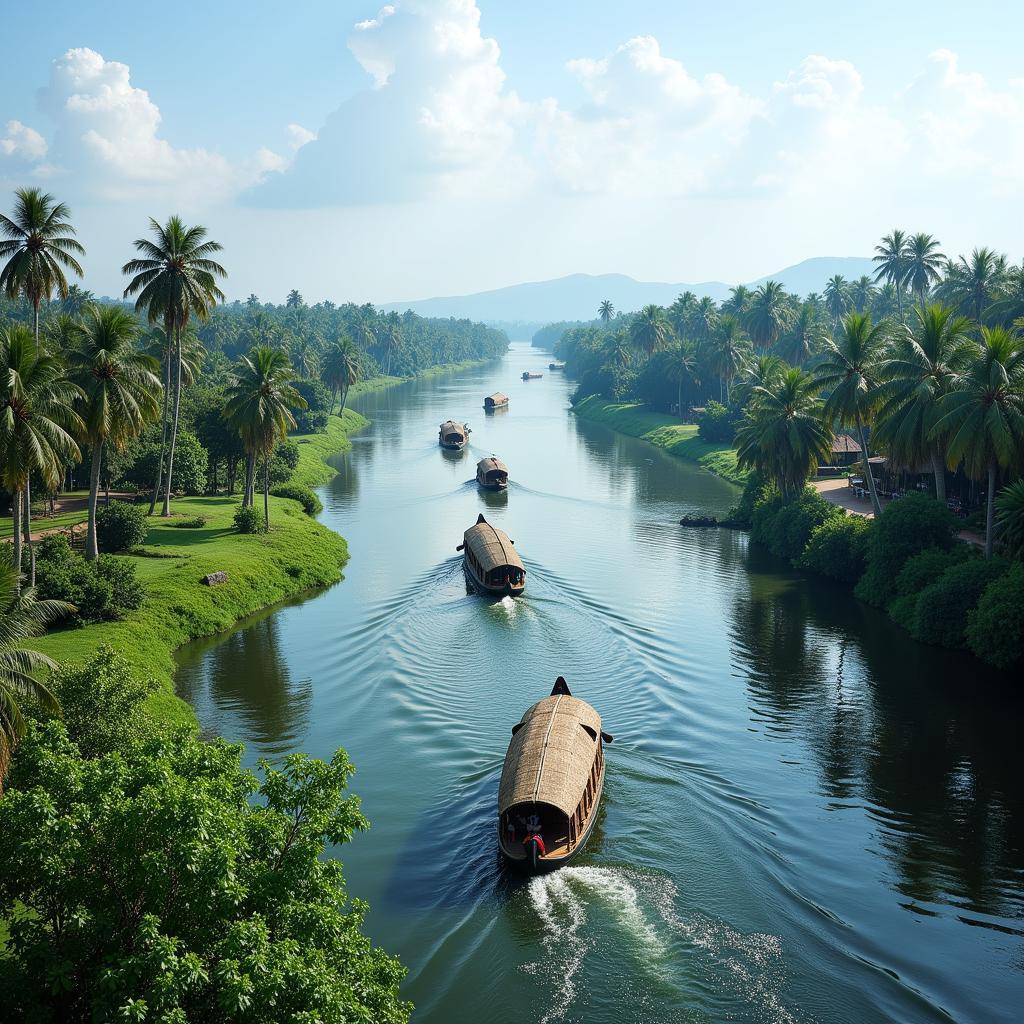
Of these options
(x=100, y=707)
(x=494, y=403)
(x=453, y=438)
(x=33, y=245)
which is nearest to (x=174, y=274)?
(x=33, y=245)

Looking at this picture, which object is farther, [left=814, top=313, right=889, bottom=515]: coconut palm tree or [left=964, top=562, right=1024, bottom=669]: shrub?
[left=814, top=313, right=889, bottom=515]: coconut palm tree

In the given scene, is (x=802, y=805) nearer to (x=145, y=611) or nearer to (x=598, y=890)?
(x=598, y=890)

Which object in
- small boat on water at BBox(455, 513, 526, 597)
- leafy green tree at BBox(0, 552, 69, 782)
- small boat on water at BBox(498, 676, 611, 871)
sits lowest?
small boat on water at BBox(498, 676, 611, 871)

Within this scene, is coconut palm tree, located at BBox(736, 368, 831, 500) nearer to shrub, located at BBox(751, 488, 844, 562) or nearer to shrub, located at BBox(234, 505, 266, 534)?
shrub, located at BBox(751, 488, 844, 562)

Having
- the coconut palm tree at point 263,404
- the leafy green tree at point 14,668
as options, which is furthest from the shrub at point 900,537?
the leafy green tree at point 14,668

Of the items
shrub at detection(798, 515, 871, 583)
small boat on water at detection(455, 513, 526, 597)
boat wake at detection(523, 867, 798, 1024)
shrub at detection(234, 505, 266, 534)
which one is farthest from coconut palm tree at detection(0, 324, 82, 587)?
shrub at detection(798, 515, 871, 583)

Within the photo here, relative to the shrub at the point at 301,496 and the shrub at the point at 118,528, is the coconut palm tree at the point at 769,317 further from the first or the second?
the shrub at the point at 118,528
